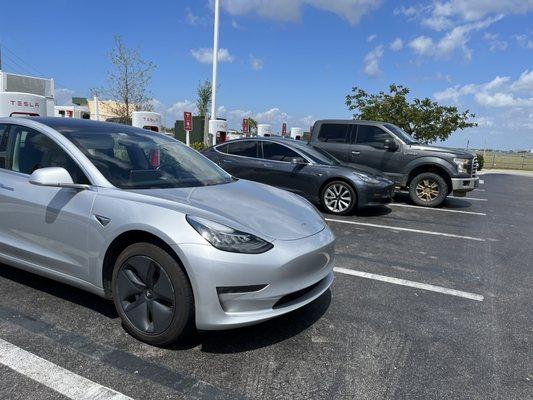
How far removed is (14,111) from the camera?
9.87 meters

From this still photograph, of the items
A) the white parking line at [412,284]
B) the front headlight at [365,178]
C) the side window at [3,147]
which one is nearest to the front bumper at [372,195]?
the front headlight at [365,178]

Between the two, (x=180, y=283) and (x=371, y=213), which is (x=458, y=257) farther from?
(x=180, y=283)

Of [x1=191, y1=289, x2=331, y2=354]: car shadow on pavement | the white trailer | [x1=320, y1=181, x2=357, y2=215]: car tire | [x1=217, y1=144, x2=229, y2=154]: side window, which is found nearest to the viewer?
[x1=191, y1=289, x2=331, y2=354]: car shadow on pavement

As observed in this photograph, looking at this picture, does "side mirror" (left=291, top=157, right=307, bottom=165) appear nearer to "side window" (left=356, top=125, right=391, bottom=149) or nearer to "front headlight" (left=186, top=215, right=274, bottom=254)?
"side window" (left=356, top=125, right=391, bottom=149)

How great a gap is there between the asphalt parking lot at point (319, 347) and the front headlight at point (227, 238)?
2.45 feet

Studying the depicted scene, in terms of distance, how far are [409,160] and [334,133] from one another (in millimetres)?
1915

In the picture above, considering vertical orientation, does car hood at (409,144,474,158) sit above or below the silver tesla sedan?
above

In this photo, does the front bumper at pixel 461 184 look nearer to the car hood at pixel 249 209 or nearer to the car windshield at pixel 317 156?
the car windshield at pixel 317 156

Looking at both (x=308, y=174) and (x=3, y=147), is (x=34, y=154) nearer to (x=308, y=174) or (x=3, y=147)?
(x=3, y=147)

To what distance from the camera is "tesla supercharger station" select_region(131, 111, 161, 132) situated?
42.8 ft

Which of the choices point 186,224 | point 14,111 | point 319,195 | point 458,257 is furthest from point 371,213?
point 14,111

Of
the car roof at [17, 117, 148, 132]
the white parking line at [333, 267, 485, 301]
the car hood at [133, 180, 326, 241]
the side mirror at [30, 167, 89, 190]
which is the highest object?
the car roof at [17, 117, 148, 132]

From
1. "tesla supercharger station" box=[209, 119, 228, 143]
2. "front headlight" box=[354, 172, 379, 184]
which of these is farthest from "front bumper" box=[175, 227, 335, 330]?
"tesla supercharger station" box=[209, 119, 228, 143]

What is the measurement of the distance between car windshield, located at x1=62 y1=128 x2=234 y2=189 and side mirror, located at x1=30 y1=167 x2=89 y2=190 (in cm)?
24
